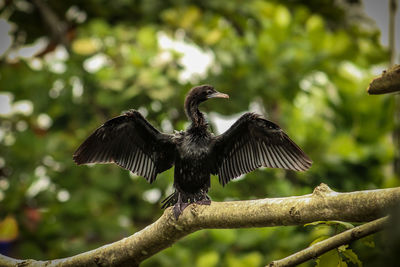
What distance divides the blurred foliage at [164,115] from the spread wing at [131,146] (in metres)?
2.28

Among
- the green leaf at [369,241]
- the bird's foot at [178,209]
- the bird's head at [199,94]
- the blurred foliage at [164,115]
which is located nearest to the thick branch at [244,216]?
the bird's foot at [178,209]

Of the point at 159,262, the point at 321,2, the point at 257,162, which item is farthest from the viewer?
the point at 321,2

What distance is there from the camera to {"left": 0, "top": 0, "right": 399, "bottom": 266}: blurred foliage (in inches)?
223

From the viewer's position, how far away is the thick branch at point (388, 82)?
5.58ft

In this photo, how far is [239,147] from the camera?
306 centimetres

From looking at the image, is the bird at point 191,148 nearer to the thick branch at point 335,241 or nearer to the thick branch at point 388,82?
the thick branch at point 335,241

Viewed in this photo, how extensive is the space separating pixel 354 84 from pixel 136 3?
126 inches

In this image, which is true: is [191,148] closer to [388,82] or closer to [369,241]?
[369,241]

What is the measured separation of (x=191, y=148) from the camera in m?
3.05

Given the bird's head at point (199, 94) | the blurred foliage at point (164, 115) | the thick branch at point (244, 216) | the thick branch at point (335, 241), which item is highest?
the blurred foliage at point (164, 115)

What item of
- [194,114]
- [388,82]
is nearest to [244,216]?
[388,82]

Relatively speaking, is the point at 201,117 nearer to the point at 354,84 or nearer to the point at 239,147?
the point at 239,147

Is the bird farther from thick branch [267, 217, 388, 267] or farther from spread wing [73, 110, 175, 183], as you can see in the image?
thick branch [267, 217, 388, 267]

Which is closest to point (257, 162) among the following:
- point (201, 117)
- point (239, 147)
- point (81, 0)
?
point (239, 147)
